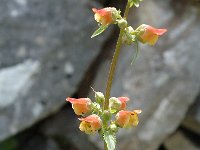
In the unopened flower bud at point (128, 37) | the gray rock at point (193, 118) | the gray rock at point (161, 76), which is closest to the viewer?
the unopened flower bud at point (128, 37)

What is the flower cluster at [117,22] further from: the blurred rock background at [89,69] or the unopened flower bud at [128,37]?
the blurred rock background at [89,69]

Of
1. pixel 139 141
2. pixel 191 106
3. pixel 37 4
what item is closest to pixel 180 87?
pixel 191 106

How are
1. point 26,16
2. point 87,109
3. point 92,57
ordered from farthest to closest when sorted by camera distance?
point 92,57 < point 26,16 < point 87,109

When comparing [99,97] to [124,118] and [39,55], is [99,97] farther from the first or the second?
[39,55]

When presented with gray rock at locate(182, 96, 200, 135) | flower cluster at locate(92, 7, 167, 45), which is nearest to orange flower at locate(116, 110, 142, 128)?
flower cluster at locate(92, 7, 167, 45)

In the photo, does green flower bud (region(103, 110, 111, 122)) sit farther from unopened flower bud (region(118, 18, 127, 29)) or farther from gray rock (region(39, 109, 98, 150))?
gray rock (region(39, 109, 98, 150))

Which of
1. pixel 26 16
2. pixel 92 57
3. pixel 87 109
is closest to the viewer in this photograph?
pixel 87 109

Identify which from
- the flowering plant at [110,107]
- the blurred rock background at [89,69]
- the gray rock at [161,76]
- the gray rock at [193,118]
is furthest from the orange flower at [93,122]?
the gray rock at [193,118]

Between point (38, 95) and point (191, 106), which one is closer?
point (38, 95)

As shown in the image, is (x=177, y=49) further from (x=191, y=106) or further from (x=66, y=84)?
(x=66, y=84)
